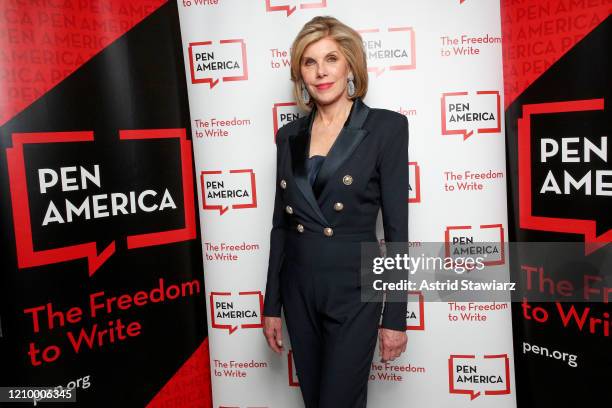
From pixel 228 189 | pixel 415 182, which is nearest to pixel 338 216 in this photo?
pixel 415 182

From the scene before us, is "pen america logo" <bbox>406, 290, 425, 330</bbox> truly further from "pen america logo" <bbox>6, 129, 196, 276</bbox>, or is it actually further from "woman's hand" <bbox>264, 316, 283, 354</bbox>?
"pen america logo" <bbox>6, 129, 196, 276</bbox>

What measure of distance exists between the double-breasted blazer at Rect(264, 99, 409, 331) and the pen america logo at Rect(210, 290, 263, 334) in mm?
743

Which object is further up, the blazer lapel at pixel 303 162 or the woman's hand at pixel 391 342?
the blazer lapel at pixel 303 162

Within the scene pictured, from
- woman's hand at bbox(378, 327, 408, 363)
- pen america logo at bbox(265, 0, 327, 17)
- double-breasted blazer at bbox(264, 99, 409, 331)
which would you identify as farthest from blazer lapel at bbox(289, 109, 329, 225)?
pen america logo at bbox(265, 0, 327, 17)

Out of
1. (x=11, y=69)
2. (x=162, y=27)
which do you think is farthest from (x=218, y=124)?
(x=11, y=69)

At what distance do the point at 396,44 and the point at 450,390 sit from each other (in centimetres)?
163

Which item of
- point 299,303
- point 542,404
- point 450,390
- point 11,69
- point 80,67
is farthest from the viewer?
point 450,390

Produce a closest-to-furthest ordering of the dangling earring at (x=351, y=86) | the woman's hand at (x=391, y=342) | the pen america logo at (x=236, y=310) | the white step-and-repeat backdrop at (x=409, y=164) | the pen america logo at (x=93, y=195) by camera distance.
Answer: the woman's hand at (x=391, y=342) → the dangling earring at (x=351, y=86) → the pen america logo at (x=93, y=195) → the white step-and-repeat backdrop at (x=409, y=164) → the pen america logo at (x=236, y=310)

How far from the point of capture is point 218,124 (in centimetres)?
236

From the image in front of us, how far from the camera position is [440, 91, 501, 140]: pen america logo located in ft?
7.18

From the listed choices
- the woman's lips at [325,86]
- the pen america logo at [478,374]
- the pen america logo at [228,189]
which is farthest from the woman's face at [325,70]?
the pen america logo at [478,374]

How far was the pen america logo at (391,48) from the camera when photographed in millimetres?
2191

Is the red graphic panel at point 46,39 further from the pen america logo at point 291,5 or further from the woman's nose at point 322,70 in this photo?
the woman's nose at point 322,70

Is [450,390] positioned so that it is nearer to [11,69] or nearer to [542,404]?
[542,404]
